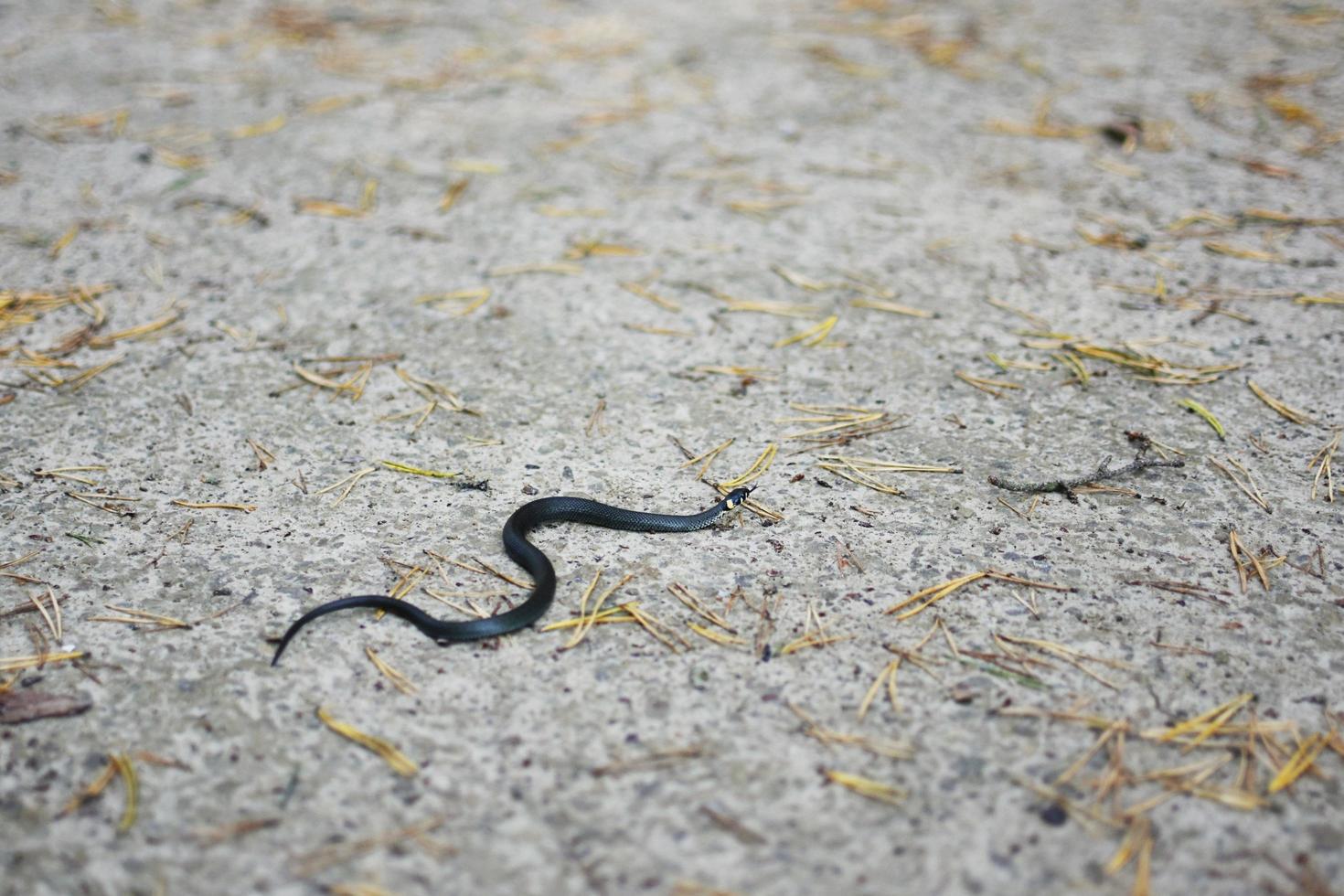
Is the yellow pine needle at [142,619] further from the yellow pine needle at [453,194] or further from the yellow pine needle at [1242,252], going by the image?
the yellow pine needle at [1242,252]

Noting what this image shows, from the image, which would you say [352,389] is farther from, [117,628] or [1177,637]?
[1177,637]

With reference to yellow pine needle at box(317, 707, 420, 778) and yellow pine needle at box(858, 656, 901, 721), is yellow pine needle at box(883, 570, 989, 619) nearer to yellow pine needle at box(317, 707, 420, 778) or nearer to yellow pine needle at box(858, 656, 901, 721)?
yellow pine needle at box(858, 656, 901, 721)

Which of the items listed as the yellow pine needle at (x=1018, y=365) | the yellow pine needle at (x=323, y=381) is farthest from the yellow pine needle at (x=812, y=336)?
the yellow pine needle at (x=323, y=381)

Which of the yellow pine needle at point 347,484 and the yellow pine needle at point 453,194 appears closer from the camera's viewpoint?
the yellow pine needle at point 347,484

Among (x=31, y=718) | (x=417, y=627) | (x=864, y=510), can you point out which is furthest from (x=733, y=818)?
(x=31, y=718)

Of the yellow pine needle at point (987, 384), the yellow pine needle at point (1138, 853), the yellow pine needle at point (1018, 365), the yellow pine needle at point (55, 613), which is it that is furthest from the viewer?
the yellow pine needle at point (1018, 365)

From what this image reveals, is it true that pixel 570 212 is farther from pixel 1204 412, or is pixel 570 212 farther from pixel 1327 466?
pixel 1327 466
